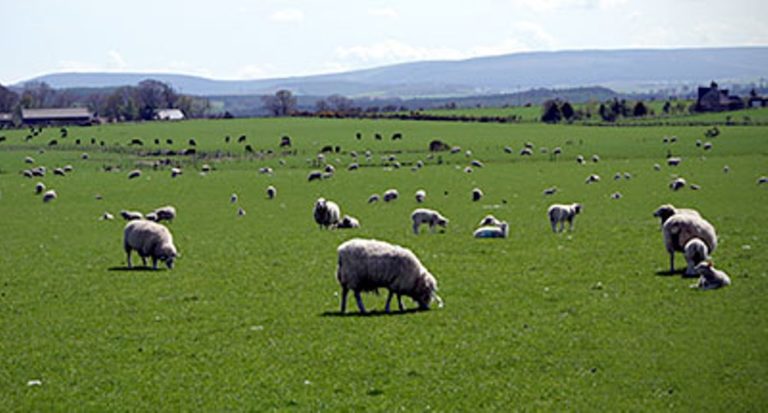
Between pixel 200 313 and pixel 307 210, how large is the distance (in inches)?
1042

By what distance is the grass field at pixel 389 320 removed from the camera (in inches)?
532

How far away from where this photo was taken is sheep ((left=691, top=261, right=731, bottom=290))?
19.9 m

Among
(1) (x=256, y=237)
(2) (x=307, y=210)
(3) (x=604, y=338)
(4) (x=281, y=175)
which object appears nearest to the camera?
(3) (x=604, y=338)

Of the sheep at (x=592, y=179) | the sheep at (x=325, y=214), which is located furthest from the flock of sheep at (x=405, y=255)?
the sheep at (x=592, y=179)

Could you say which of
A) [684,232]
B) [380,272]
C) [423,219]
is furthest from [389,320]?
[423,219]

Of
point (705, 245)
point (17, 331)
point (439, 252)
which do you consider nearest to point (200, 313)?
point (17, 331)

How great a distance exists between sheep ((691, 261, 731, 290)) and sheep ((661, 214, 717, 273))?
1.84m

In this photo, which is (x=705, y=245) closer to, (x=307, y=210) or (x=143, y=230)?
(x=143, y=230)

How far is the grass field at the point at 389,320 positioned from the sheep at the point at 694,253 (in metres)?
0.60

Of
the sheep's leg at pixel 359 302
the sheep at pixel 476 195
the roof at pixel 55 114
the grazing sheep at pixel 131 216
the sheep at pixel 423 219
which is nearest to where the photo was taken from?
the sheep's leg at pixel 359 302

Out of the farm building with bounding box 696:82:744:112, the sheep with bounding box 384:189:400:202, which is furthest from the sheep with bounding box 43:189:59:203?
the farm building with bounding box 696:82:744:112

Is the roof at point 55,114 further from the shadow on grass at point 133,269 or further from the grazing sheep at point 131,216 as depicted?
the shadow on grass at point 133,269

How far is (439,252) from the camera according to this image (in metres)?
27.7

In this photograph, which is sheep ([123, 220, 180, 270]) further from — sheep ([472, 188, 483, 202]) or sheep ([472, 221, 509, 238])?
sheep ([472, 188, 483, 202])
